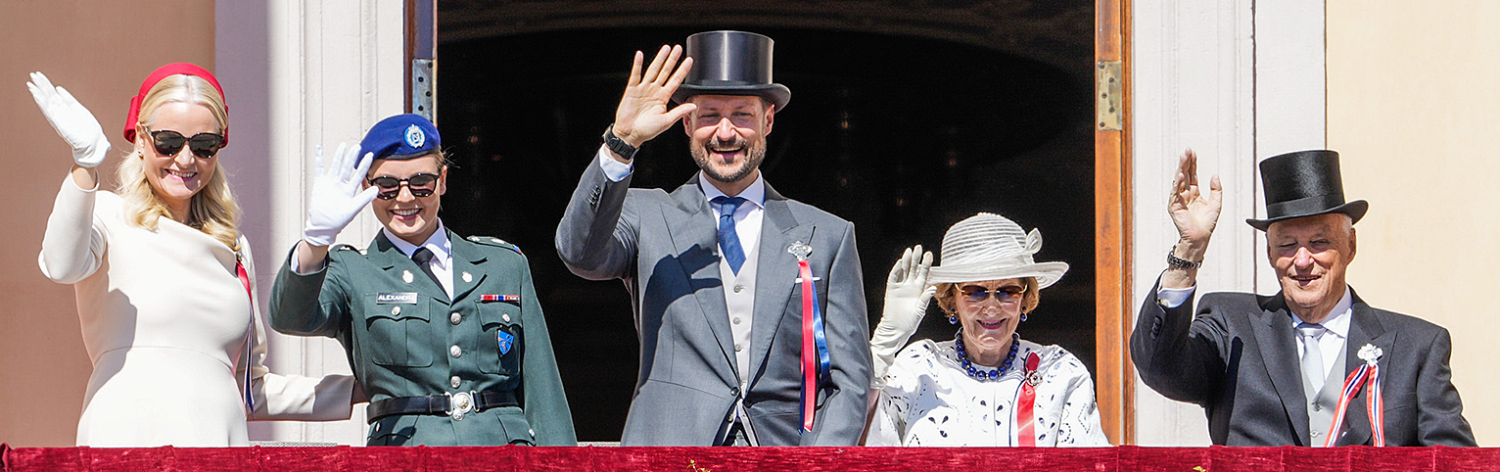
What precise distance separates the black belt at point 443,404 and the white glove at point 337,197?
15.8 inches

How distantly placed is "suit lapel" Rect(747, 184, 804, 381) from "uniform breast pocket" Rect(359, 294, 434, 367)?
0.71 meters

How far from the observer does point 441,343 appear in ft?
10.9

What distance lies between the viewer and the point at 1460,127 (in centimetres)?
465

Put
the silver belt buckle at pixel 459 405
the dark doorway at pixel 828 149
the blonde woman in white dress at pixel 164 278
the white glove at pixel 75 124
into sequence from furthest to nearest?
the dark doorway at pixel 828 149, the silver belt buckle at pixel 459 405, the blonde woman in white dress at pixel 164 278, the white glove at pixel 75 124

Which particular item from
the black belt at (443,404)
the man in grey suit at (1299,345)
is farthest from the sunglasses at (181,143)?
the man in grey suit at (1299,345)

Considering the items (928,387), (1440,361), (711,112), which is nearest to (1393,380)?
(1440,361)

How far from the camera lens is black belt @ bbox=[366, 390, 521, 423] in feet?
10.8

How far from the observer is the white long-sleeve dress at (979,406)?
140 inches

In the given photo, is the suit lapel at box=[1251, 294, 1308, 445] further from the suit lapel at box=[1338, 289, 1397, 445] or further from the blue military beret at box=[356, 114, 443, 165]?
the blue military beret at box=[356, 114, 443, 165]

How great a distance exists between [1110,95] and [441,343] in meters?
2.28

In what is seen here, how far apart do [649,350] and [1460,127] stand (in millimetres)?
2652

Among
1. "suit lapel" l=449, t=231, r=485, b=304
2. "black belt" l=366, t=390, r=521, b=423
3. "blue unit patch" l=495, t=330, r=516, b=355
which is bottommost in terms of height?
"black belt" l=366, t=390, r=521, b=423

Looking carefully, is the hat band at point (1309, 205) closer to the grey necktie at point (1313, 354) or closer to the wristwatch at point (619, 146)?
the grey necktie at point (1313, 354)

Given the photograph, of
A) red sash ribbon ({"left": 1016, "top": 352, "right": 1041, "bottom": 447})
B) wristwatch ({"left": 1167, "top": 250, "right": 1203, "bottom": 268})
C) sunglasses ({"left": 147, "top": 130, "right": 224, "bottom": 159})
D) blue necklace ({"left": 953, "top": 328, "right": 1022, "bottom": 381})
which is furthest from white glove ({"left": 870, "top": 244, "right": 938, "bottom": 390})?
sunglasses ({"left": 147, "top": 130, "right": 224, "bottom": 159})
